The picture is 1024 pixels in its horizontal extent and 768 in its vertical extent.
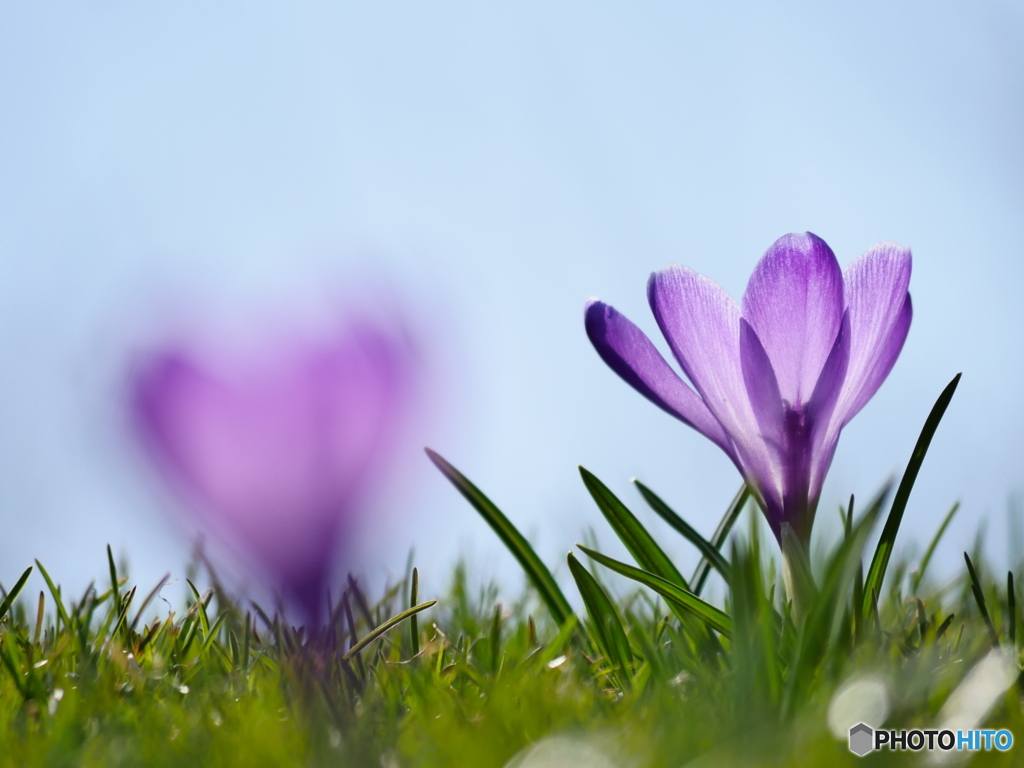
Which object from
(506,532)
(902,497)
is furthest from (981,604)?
(506,532)

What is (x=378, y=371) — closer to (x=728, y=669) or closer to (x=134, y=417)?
(x=134, y=417)

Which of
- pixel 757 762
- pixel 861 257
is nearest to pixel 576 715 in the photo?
pixel 757 762

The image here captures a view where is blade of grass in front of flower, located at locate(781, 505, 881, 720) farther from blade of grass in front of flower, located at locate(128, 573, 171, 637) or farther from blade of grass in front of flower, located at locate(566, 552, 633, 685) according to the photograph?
blade of grass in front of flower, located at locate(128, 573, 171, 637)

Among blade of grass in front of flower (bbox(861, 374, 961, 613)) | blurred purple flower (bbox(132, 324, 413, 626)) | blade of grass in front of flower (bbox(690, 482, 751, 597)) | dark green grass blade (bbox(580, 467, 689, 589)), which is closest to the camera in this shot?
blurred purple flower (bbox(132, 324, 413, 626))

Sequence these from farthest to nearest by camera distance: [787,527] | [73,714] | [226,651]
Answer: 1. [226,651]
2. [787,527]
3. [73,714]

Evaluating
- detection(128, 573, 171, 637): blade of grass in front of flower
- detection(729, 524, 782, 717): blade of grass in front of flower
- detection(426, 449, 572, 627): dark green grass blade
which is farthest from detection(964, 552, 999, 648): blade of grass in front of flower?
detection(128, 573, 171, 637): blade of grass in front of flower

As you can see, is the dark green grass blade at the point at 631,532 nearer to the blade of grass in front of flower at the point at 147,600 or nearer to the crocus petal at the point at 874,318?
the crocus petal at the point at 874,318

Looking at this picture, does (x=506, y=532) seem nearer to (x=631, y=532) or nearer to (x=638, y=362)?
(x=631, y=532)
